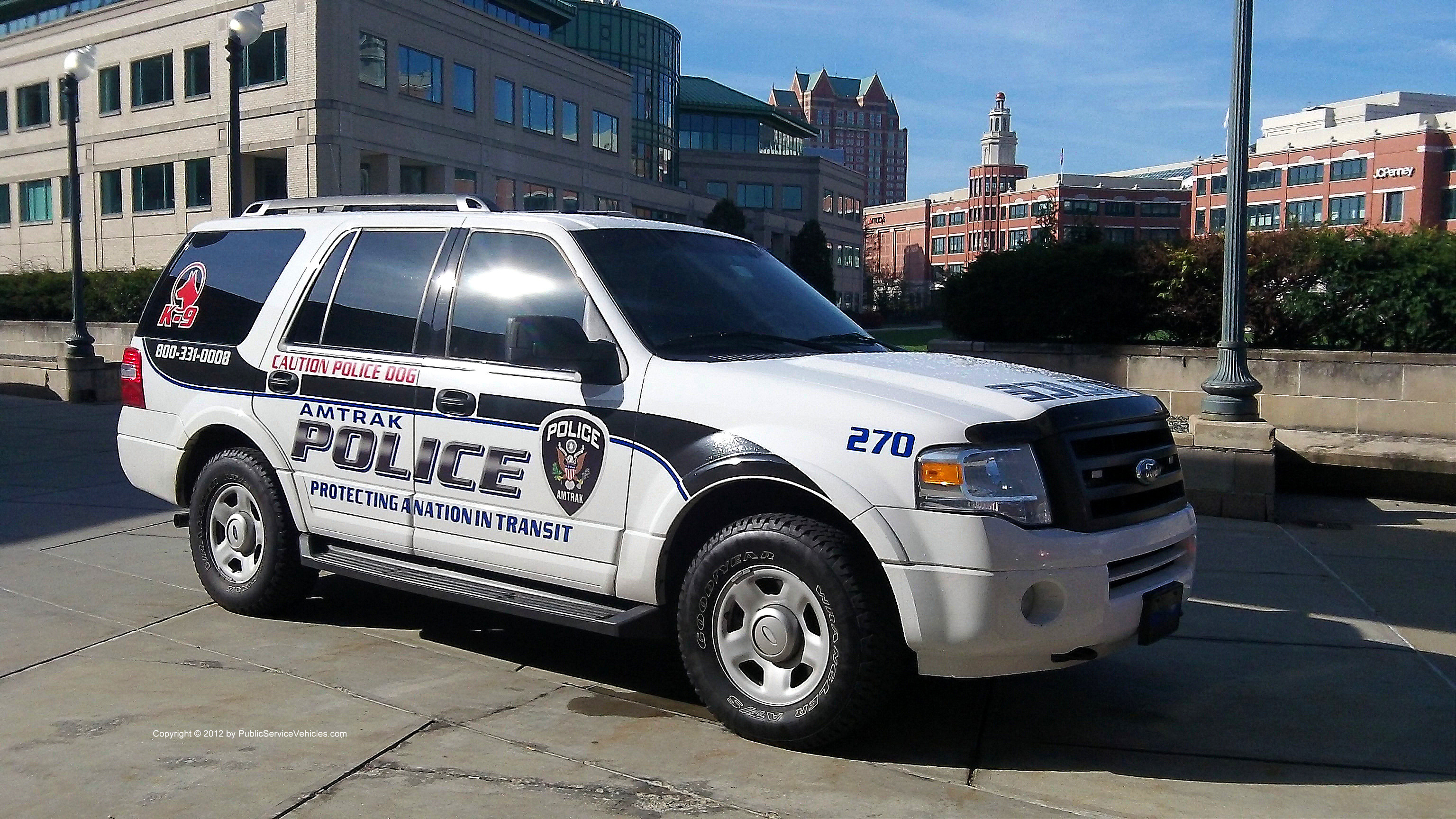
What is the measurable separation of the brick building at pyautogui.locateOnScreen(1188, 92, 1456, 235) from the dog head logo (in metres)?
90.2

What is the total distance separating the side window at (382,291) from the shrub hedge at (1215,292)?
29.0 ft

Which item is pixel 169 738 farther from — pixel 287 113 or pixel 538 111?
pixel 538 111

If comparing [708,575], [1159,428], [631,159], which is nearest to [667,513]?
[708,575]

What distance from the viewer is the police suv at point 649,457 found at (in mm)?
4238

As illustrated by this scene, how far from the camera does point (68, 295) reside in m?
25.8

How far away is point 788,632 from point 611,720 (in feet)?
2.98

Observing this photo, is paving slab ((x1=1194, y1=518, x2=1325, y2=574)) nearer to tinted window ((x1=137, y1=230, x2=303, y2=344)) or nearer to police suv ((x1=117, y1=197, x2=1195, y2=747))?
police suv ((x1=117, y1=197, x2=1195, y2=747))

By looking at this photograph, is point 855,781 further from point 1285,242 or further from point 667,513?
point 1285,242

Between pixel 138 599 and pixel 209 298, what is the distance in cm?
167

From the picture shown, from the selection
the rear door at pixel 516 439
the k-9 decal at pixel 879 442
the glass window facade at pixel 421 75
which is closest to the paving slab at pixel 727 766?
the rear door at pixel 516 439

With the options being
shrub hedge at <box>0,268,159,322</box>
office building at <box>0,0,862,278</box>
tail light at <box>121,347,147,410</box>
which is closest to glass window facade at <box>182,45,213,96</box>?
office building at <box>0,0,862,278</box>

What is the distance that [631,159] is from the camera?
59.9m

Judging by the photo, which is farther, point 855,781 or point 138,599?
point 138,599

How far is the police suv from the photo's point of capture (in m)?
4.24
